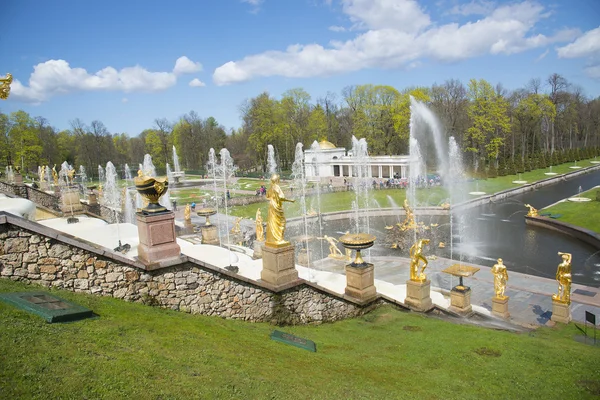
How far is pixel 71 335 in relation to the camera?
17.3ft

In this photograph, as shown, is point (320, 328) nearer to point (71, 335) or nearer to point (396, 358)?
point (396, 358)

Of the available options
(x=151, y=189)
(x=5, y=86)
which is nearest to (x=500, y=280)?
(x=151, y=189)

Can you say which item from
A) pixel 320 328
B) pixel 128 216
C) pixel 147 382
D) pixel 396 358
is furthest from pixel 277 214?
pixel 128 216

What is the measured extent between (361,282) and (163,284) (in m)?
5.11

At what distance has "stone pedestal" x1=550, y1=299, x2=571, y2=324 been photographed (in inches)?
452

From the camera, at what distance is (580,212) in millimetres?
27641

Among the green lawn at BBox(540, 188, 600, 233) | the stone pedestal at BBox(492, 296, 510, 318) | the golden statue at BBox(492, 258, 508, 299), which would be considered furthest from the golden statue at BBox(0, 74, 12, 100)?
the green lawn at BBox(540, 188, 600, 233)

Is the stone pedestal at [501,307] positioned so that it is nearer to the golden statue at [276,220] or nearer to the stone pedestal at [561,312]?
the stone pedestal at [561,312]

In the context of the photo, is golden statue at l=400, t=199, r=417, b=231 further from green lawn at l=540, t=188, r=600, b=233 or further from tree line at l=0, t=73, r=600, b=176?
tree line at l=0, t=73, r=600, b=176

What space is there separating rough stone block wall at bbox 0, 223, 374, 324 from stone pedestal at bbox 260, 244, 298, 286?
0.29m

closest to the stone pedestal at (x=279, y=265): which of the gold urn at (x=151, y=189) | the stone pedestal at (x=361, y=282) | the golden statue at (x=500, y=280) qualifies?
the stone pedestal at (x=361, y=282)

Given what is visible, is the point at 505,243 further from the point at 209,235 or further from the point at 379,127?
the point at 379,127

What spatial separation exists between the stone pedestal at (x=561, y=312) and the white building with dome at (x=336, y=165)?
146 ft

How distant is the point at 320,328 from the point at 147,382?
17.3ft
